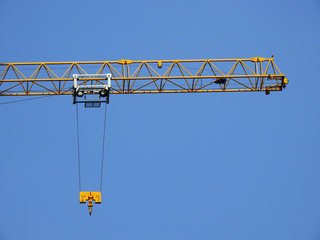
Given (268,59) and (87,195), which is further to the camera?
(268,59)

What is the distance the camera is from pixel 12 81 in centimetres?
7538

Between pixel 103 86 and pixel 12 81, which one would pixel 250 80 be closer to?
pixel 103 86

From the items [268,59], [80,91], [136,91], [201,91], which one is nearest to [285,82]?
[268,59]

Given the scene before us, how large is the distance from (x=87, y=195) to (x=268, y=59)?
2043 cm

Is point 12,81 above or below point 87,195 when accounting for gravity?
above

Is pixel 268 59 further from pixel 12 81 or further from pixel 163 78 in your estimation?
pixel 12 81

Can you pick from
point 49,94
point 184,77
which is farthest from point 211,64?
point 49,94

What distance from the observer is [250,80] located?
76.0 m

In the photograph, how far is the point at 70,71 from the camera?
74.4m

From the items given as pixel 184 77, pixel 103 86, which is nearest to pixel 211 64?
pixel 184 77

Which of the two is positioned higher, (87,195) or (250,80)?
(250,80)

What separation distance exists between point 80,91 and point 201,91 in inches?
444

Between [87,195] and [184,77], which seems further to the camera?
[184,77]

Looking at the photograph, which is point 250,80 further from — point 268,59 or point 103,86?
point 103,86
